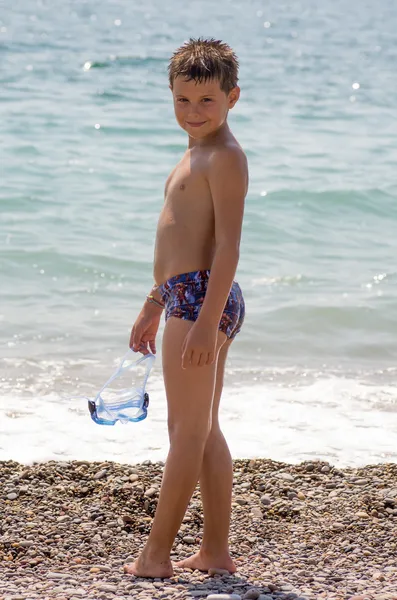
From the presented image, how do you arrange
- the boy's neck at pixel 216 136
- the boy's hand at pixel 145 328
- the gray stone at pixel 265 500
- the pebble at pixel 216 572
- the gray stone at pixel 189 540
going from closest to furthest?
1. the boy's neck at pixel 216 136
2. the pebble at pixel 216 572
3. the boy's hand at pixel 145 328
4. the gray stone at pixel 189 540
5. the gray stone at pixel 265 500

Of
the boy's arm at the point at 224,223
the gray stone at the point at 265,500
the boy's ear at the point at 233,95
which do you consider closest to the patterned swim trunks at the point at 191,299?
the boy's arm at the point at 224,223

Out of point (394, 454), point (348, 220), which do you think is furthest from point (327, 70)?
point (394, 454)

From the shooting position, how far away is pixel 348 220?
1078 centimetres

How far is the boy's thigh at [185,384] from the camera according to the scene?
317cm

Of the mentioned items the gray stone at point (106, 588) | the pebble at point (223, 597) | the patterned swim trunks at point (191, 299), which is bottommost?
the gray stone at point (106, 588)

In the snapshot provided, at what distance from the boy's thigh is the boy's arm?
142mm

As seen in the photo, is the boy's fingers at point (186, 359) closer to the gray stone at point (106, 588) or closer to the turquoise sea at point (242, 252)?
the gray stone at point (106, 588)

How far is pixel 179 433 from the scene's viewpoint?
320cm

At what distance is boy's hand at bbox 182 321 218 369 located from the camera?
308 cm

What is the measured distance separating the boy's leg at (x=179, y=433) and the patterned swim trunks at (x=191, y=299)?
0.03m

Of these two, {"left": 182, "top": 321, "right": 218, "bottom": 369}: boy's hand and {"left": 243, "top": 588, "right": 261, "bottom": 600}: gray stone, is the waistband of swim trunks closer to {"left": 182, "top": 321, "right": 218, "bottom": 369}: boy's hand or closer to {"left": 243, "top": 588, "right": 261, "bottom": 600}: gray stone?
{"left": 182, "top": 321, "right": 218, "bottom": 369}: boy's hand

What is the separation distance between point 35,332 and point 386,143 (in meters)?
8.44

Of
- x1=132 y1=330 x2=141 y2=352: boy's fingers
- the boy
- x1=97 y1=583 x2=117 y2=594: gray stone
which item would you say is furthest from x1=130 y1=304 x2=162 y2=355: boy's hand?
x1=97 y1=583 x2=117 y2=594: gray stone

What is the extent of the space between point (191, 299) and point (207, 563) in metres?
0.91
